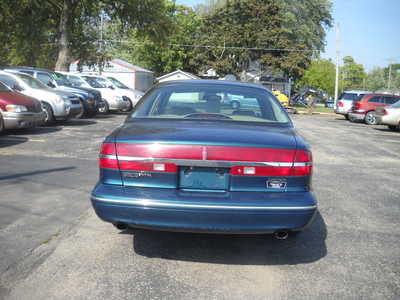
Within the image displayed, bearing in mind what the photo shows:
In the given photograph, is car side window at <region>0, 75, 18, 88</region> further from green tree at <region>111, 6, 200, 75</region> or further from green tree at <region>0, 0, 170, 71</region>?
green tree at <region>111, 6, 200, 75</region>

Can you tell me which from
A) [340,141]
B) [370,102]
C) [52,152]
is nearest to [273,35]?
[370,102]

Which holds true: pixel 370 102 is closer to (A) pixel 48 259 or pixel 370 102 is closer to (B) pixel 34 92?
(B) pixel 34 92

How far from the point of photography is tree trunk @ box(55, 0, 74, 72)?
2725 cm

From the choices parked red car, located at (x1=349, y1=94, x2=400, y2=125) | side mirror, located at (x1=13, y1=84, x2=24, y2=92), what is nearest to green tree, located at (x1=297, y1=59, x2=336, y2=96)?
parked red car, located at (x1=349, y1=94, x2=400, y2=125)

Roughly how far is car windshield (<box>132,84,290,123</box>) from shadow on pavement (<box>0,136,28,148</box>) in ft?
20.4

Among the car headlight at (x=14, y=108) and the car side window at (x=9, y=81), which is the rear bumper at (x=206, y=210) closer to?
the car headlight at (x=14, y=108)

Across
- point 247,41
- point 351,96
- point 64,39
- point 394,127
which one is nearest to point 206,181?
point 394,127

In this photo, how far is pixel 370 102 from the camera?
2342cm

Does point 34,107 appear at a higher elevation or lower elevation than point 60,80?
lower

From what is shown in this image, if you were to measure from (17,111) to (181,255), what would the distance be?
27.1ft

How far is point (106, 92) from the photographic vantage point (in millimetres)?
20344

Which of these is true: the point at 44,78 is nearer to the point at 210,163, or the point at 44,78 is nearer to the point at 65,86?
the point at 65,86

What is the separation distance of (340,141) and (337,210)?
844 centimetres

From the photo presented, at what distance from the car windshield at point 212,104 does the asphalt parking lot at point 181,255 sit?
3.89ft
